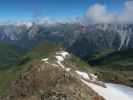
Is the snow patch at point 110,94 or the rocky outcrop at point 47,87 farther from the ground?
the rocky outcrop at point 47,87

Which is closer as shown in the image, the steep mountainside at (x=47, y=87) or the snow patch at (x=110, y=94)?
the steep mountainside at (x=47, y=87)

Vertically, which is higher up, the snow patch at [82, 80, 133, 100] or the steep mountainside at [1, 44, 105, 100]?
the steep mountainside at [1, 44, 105, 100]

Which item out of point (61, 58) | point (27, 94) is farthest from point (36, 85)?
point (61, 58)

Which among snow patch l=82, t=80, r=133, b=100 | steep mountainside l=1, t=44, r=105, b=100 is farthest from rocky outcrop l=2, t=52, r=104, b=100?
snow patch l=82, t=80, r=133, b=100

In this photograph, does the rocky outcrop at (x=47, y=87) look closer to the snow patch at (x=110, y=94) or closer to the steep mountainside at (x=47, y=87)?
the steep mountainside at (x=47, y=87)

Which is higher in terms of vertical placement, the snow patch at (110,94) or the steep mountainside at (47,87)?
the steep mountainside at (47,87)

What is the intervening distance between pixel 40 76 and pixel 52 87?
178 inches

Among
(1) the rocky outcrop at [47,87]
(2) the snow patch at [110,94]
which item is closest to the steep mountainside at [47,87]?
(1) the rocky outcrop at [47,87]

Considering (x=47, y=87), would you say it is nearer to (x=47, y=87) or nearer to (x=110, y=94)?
(x=47, y=87)

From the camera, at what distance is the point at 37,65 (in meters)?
61.1

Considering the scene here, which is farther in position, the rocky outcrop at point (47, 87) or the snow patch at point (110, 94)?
the snow patch at point (110, 94)

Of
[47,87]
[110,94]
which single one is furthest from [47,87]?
[110,94]

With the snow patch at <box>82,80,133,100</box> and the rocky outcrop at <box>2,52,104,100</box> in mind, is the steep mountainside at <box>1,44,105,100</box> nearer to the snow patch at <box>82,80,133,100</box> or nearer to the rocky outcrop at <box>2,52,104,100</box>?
the rocky outcrop at <box>2,52,104,100</box>

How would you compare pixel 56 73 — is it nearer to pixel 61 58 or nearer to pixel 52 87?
pixel 52 87
